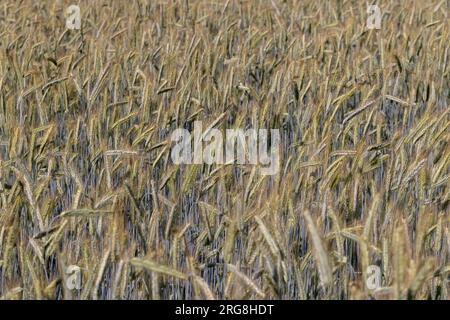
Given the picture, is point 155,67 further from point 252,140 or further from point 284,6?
point 284,6

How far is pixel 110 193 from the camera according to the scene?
6.69 feet

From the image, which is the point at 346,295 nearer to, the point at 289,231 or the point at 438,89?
the point at 289,231

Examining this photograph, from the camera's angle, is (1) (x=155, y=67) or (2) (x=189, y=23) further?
(2) (x=189, y=23)

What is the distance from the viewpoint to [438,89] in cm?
380

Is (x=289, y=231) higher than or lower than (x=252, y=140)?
lower

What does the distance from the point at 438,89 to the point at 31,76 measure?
1.60 m

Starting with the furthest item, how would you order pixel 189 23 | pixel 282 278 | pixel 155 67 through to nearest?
pixel 189 23
pixel 155 67
pixel 282 278

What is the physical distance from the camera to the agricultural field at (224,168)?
1.76 meters

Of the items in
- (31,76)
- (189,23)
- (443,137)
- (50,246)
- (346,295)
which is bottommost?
(346,295)

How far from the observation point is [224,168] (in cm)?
240

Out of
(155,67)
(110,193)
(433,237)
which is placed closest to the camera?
(110,193)

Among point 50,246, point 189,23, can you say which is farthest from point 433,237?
point 189,23

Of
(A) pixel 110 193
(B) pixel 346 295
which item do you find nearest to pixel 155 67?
(A) pixel 110 193

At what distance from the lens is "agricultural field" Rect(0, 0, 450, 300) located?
1761 mm
